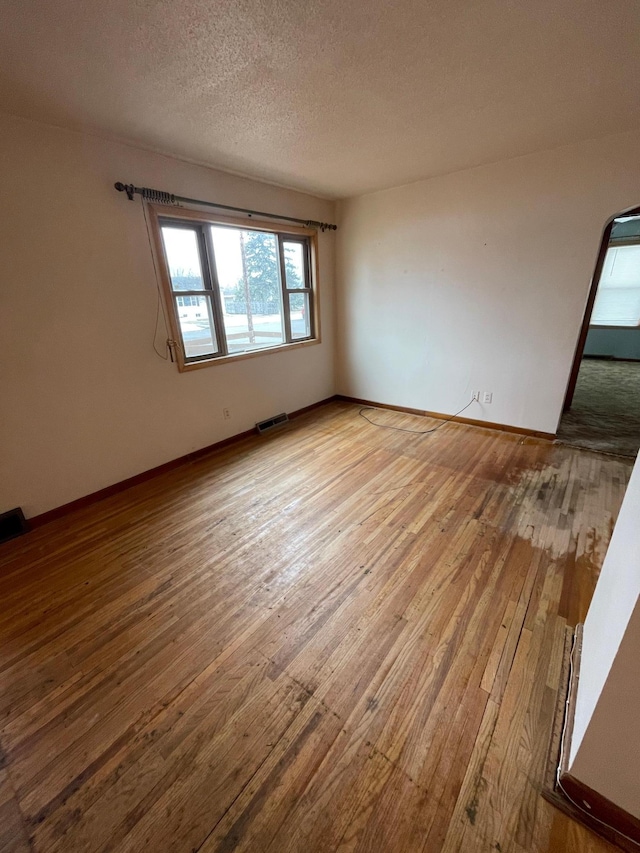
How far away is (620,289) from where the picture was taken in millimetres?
6805

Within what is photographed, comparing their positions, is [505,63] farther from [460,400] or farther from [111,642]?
[111,642]

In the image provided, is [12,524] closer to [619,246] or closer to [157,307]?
[157,307]

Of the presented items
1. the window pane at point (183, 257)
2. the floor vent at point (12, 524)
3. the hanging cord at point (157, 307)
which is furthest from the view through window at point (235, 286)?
the floor vent at point (12, 524)

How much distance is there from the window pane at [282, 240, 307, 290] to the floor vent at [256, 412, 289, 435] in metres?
1.56

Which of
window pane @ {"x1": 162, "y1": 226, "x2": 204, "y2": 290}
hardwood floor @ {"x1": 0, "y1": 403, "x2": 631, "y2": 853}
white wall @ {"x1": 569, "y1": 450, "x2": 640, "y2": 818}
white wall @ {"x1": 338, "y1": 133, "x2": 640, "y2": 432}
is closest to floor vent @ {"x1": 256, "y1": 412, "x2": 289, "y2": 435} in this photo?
hardwood floor @ {"x1": 0, "y1": 403, "x2": 631, "y2": 853}

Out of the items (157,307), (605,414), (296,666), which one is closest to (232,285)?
(157,307)

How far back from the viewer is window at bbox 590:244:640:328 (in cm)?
658

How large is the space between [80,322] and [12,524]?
147 cm

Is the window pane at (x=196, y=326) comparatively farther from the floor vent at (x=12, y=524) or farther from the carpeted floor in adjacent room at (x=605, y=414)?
the carpeted floor in adjacent room at (x=605, y=414)

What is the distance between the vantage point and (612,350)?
23.1ft

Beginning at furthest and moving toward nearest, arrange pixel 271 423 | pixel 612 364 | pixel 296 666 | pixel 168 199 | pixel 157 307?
pixel 612 364, pixel 271 423, pixel 157 307, pixel 168 199, pixel 296 666

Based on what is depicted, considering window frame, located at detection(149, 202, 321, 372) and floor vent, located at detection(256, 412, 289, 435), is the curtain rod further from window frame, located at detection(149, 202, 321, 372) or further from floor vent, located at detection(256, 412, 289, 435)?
floor vent, located at detection(256, 412, 289, 435)

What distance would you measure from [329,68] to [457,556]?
8.72 feet

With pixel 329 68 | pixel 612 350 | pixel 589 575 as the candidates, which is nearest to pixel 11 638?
pixel 589 575
